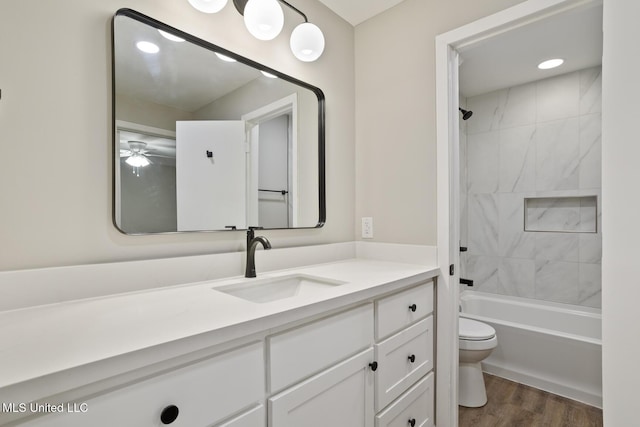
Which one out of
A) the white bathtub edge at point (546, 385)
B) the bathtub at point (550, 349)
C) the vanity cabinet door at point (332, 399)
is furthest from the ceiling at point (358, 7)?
the white bathtub edge at point (546, 385)

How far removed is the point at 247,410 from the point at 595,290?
2.81 metres

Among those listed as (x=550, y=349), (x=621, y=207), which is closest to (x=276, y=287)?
(x=621, y=207)

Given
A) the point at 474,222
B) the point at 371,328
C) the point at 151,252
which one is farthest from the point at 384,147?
the point at 474,222

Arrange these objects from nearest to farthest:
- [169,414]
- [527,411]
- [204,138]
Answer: [169,414] < [204,138] < [527,411]

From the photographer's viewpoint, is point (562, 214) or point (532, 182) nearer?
point (562, 214)

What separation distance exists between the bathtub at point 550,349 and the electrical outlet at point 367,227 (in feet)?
4.21

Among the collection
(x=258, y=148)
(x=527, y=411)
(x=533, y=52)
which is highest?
(x=533, y=52)

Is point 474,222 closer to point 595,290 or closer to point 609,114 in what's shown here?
point 595,290

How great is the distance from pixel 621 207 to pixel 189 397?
773 mm

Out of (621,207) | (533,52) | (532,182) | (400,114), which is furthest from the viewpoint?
(532,182)

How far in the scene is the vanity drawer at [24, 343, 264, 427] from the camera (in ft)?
1.85

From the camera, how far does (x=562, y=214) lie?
8.46 feet

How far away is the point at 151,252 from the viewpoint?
112 centimetres

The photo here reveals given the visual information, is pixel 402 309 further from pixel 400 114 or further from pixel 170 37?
pixel 170 37
